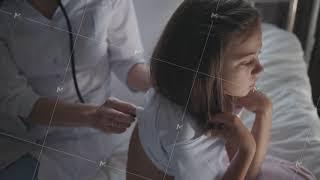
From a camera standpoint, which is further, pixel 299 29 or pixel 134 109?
pixel 299 29

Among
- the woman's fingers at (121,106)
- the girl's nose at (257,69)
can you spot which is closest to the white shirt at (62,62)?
the woman's fingers at (121,106)

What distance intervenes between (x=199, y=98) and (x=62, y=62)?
0.43 feet

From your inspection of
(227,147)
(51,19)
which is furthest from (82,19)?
(227,147)

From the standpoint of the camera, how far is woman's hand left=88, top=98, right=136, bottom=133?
0.50 metres

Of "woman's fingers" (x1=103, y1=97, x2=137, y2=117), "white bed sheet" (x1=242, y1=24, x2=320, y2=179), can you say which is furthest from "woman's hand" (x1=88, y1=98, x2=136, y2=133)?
"white bed sheet" (x1=242, y1=24, x2=320, y2=179)

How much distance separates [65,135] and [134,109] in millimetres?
71

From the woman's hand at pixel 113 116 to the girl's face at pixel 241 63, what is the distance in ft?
0.31

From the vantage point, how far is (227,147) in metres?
0.50

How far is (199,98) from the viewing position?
1.62ft

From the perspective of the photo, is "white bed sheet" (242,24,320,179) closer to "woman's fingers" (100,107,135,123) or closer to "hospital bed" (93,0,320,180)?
"hospital bed" (93,0,320,180)

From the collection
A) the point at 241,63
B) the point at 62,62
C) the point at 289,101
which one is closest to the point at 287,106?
the point at 289,101

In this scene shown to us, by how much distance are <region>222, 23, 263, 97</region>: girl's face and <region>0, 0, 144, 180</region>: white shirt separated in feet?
0.28

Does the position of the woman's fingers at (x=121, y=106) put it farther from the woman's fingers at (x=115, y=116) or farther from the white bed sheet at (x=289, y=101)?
the white bed sheet at (x=289, y=101)

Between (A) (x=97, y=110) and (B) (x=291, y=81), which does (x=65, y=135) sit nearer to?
(A) (x=97, y=110)
